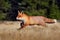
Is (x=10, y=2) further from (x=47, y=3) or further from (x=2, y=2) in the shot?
(x=47, y=3)

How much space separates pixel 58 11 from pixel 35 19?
452 cm

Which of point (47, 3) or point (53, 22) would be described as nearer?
point (53, 22)

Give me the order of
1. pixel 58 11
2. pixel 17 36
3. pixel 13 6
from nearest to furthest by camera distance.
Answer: pixel 17 36, pixel 58 11, pixel 13 6

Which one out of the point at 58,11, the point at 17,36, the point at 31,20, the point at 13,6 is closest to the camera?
the point at 17,36

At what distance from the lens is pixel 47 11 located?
1238cm

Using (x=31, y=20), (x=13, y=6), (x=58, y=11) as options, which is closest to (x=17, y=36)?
(x=31, y=20)

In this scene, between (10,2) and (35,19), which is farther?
(10,2)

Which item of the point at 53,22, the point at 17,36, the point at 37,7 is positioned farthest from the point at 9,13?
the point at 17,36

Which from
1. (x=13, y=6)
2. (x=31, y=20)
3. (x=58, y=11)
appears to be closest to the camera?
(x=31, y=20)

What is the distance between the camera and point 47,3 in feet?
41.5

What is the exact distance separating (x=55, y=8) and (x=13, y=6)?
2168 millimetres

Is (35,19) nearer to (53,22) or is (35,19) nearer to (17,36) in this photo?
(53,22)

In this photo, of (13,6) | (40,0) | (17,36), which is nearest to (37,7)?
(40,0)

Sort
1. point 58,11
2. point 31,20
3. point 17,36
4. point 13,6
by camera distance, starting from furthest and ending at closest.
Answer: point 13,6, point 58,11, point 31,20, point 17,36
